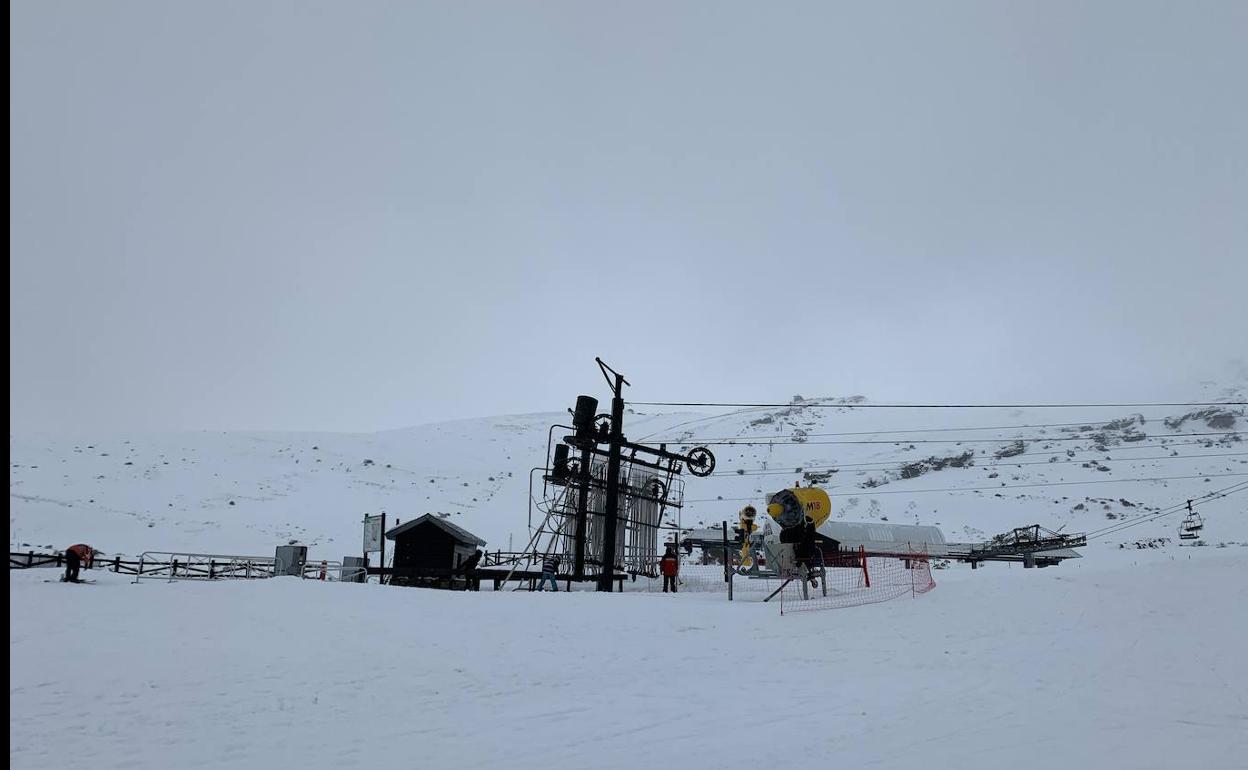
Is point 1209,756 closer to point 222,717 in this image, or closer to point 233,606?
point 222,717

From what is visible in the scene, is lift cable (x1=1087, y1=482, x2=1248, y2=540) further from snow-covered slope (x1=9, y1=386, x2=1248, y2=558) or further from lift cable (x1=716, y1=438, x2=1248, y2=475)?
lift cable (x1=716, y1=438, x2=1248, y2=475)

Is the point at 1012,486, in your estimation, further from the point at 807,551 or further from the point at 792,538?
the point at 807,551

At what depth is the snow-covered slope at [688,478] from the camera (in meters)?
51.3

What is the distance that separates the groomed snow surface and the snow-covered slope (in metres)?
31.9

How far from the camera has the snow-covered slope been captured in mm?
51344

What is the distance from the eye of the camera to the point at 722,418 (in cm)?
14825

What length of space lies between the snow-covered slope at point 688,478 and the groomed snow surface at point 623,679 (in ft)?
105

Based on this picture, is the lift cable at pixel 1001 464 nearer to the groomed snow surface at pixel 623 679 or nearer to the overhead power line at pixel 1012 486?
the overhead power line at pixel 1012 486

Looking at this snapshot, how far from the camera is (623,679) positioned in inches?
503

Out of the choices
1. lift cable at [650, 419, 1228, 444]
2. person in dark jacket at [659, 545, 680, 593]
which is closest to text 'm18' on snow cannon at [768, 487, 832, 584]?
person in dark jacket at [659, 545, 680, 593]

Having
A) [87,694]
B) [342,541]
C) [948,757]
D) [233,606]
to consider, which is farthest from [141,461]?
[948,757]

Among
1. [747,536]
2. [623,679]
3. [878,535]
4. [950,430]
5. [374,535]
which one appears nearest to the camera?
[623,679]

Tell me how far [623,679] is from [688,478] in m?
84.1

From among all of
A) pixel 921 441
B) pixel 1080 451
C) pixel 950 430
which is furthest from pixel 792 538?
pixel 950 430
